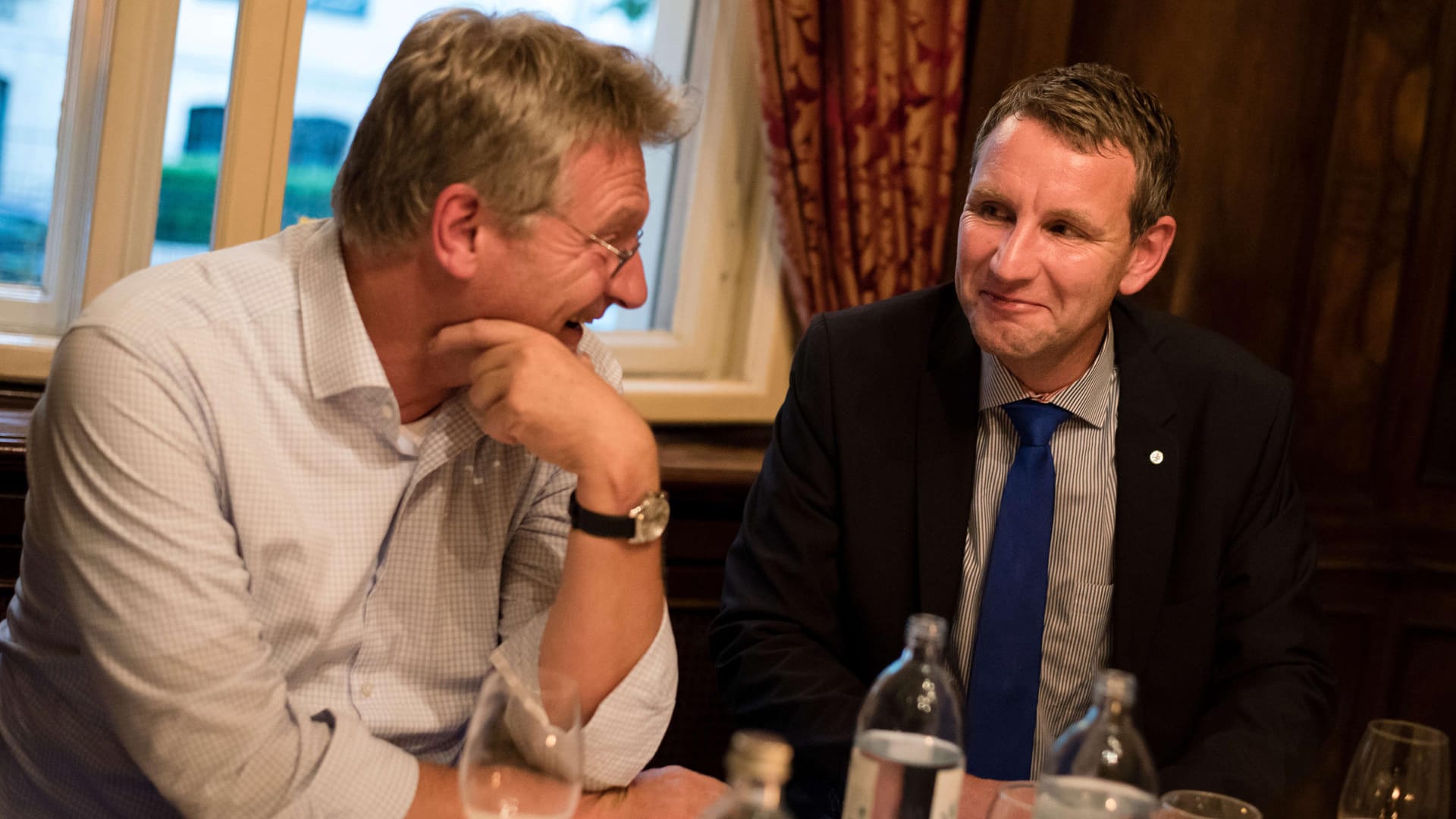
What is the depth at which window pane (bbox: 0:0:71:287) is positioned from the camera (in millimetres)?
2506

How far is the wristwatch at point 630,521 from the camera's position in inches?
59.8

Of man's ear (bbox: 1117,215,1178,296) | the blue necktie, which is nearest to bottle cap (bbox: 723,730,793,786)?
the blue necktie

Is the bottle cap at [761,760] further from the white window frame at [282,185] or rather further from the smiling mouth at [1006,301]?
the white window frame at [282,185]

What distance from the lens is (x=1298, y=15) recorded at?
3189mm

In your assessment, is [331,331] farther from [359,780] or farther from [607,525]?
[359,780]

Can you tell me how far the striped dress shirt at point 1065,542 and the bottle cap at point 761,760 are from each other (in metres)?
1.02

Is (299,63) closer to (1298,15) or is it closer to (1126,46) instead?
(1126,46)

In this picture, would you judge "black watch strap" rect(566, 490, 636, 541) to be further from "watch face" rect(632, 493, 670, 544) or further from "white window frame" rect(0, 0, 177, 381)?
"white window frame" rect(0, 0, 177, 381)

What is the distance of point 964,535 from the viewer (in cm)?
197

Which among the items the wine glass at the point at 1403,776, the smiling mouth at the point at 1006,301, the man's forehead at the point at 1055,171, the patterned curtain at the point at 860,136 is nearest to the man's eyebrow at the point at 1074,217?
the man's forehead at the point at 1055,171

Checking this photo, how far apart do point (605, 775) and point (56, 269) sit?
1.70m

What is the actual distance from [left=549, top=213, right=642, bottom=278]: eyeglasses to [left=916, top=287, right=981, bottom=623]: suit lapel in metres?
0.62

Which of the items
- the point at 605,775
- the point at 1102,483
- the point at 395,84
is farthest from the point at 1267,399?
the point at 395,84

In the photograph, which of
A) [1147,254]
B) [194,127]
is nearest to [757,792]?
[1147,254]
